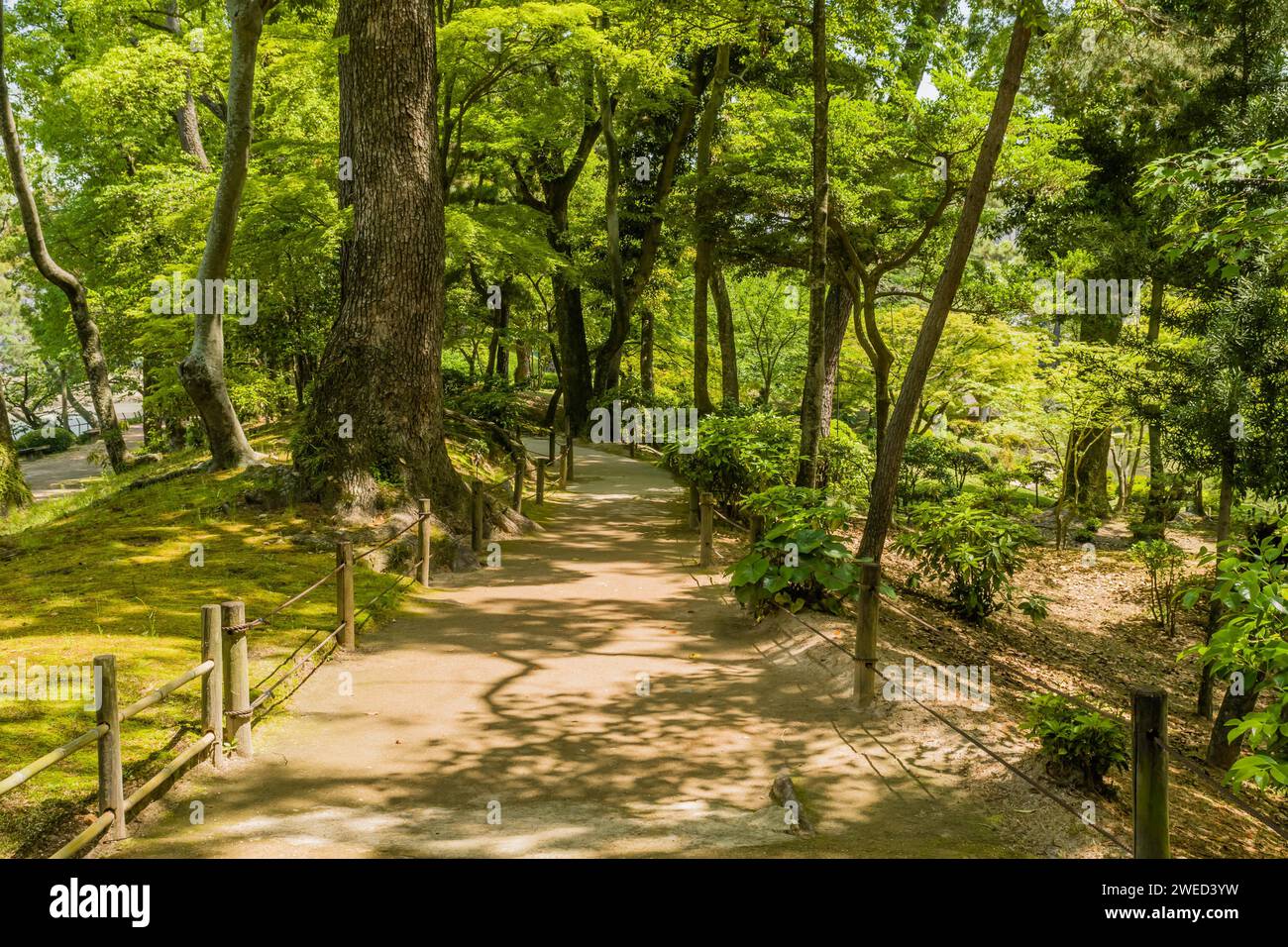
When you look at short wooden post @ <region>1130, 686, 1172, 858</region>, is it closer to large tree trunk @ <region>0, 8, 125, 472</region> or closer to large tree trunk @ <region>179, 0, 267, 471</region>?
large tree trunk @ <region>179, 0, 267, 471</region>

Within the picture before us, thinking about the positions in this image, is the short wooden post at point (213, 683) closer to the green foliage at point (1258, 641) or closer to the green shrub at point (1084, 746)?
the green shrub at point (1084, 746)

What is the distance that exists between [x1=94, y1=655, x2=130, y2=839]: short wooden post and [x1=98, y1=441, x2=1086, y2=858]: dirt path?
19 cm

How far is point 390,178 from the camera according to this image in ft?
37.7

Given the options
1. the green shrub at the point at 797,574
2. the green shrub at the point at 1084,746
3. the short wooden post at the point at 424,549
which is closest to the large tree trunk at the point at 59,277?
the short wooden post at the point at 424,549

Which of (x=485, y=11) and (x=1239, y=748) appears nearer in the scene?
(x=1239, y=748)

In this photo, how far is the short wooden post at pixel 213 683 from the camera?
5.68 meters

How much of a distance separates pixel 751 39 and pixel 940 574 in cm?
890

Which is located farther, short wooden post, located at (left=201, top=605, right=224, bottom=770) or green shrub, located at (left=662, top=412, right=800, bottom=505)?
green shrub, located at (left=662, top=412, right=800, bottom=505)

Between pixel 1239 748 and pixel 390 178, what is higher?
pixel 390 178

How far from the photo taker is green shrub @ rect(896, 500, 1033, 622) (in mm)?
11328

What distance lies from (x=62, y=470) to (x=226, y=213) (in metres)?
31.3

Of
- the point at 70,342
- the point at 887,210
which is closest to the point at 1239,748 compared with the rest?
the point at 887,210

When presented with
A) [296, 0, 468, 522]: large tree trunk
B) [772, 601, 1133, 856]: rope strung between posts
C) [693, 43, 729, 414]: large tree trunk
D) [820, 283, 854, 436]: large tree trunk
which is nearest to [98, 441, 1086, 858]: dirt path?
[772, 601, 1133, 856]: rope strung between posts
